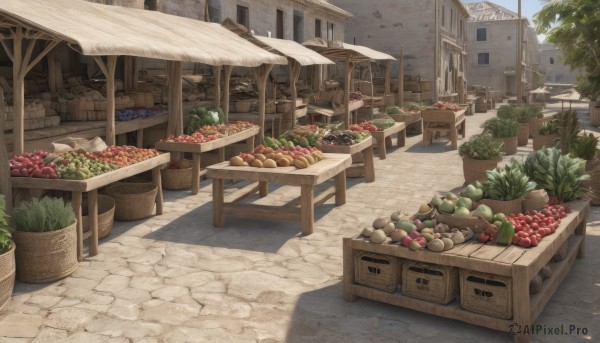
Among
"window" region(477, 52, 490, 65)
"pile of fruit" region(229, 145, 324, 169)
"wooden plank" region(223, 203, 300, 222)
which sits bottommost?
"wooden plank" region(223, 203, 300, 222)

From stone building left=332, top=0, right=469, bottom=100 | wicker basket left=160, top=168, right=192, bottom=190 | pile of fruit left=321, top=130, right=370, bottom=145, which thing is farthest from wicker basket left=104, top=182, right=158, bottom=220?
stone building left=332, top=0, right=469, bottom=100

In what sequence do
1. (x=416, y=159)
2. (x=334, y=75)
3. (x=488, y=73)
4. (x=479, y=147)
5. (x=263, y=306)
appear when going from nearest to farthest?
(x=263, y=306) → (x=479, y=147) → (x=416, y=159) → (x=334, y=75) → (x=488, y=73)

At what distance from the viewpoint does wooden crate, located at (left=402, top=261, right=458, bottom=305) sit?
4676 mm

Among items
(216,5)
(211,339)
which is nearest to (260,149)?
(211,339)

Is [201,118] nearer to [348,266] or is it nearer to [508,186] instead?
[508,186]

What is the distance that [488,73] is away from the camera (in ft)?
165

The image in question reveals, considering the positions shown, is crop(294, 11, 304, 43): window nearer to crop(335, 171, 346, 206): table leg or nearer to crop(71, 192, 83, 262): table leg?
crop(335, 171, 346, 206): table leg

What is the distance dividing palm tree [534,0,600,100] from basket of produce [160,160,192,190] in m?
7.73

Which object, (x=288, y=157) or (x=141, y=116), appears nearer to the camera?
(x=288, y=157)

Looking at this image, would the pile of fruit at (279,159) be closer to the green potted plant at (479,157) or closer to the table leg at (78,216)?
the table leg at (78,216)

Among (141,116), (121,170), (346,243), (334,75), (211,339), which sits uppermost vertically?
(334,75)

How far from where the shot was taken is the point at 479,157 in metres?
10.1

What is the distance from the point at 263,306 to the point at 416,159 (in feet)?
30.1

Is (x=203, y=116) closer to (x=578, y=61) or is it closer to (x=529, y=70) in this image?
(x=578, y=61)
